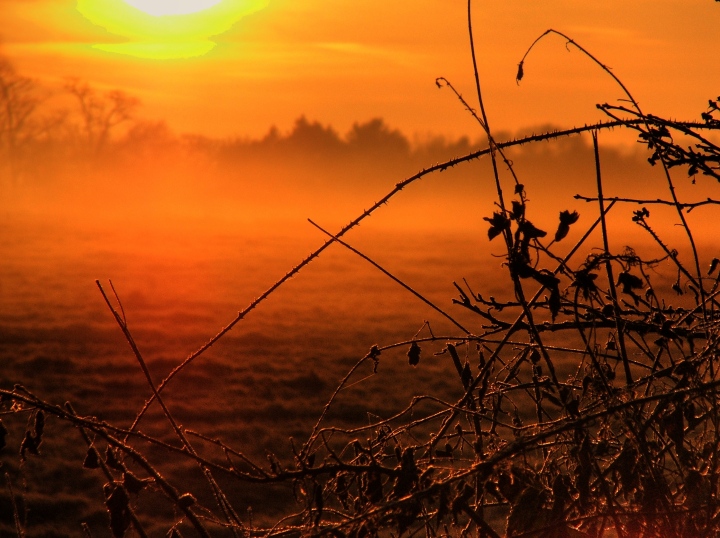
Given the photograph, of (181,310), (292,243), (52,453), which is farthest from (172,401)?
(292,243)

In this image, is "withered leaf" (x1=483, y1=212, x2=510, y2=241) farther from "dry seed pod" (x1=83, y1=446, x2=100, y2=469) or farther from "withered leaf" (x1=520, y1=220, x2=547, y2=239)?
"dry seed pod" (x1=83, y1=446, x2=100, y2=469)

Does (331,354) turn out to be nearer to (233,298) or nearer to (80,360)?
(80,360)

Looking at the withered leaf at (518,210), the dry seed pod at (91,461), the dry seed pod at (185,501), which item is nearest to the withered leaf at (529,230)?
the withered leaf at (518,210)

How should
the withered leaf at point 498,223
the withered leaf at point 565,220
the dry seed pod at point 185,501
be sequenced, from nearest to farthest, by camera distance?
1. the dry seed pod at point 185,501
2. the withered leaf at point 498,223
3. the withered leaf at point 565,220

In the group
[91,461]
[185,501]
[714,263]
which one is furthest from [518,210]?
[714,263]

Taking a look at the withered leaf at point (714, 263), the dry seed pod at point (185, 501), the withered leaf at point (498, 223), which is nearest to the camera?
the dry seed pod at point (185, 501)

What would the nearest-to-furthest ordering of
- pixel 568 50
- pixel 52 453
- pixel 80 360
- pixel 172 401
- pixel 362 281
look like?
pixel 568 50, pixel 52 453, pixel 172 401, pixel 80 360, pixel 362 281

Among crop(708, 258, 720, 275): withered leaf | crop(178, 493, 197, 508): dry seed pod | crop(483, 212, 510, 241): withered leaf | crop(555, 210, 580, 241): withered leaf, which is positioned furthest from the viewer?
crop(708, 258, 720, 275): withered leaf

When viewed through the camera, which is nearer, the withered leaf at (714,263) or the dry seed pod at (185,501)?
the dry seed pod at (185,501)

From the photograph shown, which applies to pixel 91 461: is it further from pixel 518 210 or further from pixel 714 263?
pixel 714 263

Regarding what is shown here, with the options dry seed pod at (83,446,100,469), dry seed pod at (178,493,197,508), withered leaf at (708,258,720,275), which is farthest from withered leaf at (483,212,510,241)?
withered leaf at (708,258,720,275)

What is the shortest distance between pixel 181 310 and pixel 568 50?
20.5 meters

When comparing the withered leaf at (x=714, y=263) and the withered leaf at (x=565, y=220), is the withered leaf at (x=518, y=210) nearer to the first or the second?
the withered leaf at (x=565, y=220)

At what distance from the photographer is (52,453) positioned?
11.4 m
